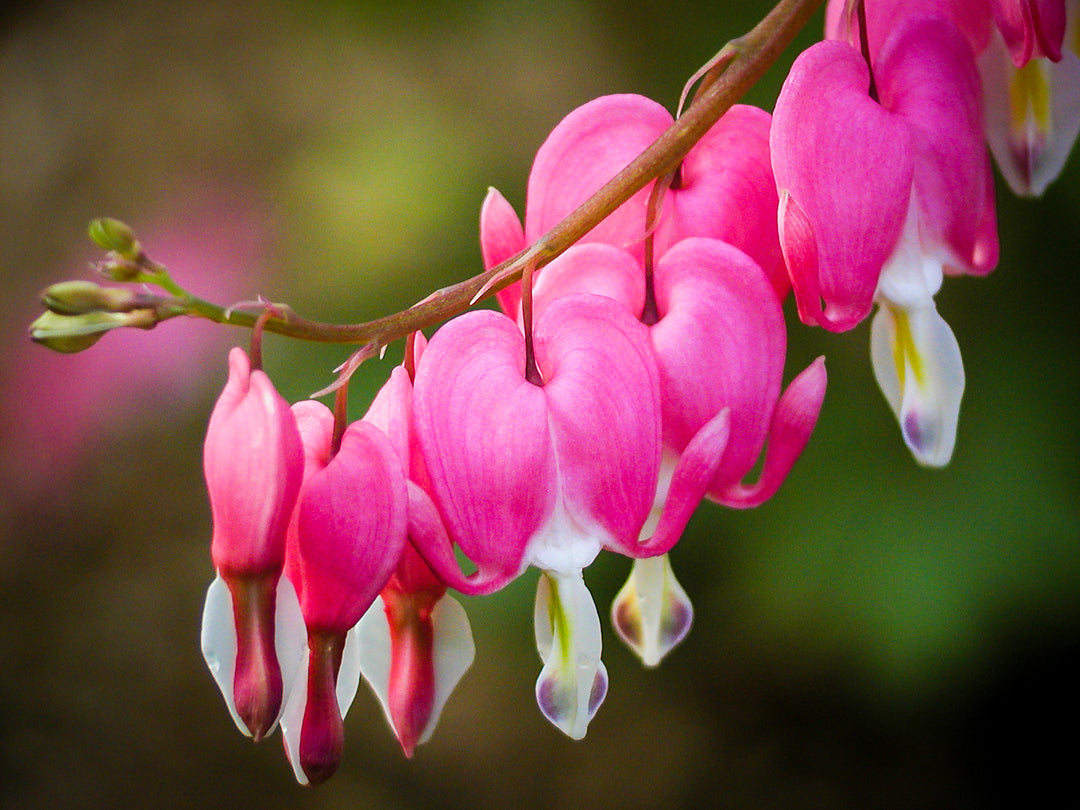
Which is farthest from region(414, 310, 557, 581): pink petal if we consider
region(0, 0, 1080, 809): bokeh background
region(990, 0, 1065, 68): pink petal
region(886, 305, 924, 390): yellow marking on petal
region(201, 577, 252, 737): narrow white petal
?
region(0, 0, 1080, 809): bokeh background

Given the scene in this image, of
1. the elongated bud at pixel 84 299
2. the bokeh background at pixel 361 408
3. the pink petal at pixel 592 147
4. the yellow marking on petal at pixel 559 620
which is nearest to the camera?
the elongated bud at pixel 84 299

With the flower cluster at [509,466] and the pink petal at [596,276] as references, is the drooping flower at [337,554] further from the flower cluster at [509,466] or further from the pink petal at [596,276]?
the pink petal at [596,276]

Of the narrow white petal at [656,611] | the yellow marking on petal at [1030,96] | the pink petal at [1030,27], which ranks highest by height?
the pink petal at [1030,27]

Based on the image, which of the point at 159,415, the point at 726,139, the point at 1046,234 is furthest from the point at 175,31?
the point at 726,139

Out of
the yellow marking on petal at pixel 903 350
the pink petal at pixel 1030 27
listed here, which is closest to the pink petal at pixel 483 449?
the yellow marking on petal at pixel 903 350

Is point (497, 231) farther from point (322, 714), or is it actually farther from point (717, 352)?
point (322, 714)

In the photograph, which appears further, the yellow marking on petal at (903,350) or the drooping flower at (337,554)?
the yellow marking on petal at (903,350)

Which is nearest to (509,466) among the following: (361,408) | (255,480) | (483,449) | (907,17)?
(483,449)

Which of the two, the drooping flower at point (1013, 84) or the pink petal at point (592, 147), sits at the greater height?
the pink petal at point (592, 147)
